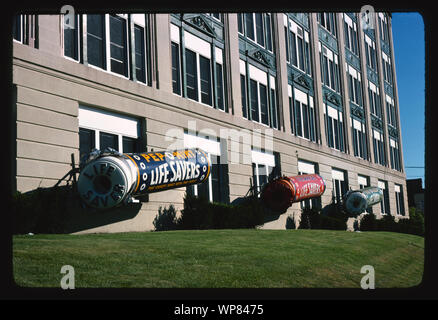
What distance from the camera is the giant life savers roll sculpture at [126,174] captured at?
11.7m

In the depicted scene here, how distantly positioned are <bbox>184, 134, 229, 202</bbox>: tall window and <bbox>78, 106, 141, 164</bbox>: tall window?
7.74ft

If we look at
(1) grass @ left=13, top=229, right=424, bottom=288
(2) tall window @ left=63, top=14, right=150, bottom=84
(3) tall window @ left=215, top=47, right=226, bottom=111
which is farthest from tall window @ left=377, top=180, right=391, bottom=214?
(3) tall window @ left=215, top=47, right=226, bottom=111

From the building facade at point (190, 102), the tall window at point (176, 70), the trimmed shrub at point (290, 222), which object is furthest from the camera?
the trimmed shrub at point (290, 222)

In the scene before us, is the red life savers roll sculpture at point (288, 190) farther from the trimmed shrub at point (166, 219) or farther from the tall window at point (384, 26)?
the tall window at point (384, 26)

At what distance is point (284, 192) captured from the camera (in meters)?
19.5

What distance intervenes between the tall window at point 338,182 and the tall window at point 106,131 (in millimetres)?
8493

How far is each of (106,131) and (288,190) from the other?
9.11m

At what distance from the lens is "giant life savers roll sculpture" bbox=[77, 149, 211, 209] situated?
38.3ft

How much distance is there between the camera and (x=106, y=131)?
1355cm

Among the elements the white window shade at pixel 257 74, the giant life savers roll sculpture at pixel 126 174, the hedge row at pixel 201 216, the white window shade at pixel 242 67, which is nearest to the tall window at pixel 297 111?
the white window shade at pixel 257 74

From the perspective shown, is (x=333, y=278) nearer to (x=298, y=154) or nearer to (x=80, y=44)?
(x=80, y=44)

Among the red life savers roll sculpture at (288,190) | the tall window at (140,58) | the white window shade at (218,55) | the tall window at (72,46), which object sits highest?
the white window shade at (218,55)

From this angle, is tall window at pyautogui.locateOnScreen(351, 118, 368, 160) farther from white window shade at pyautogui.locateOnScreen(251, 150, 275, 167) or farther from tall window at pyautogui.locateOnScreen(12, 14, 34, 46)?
white window shade at pyautogui.locateOnScreen(251, 150, 275, 167)
